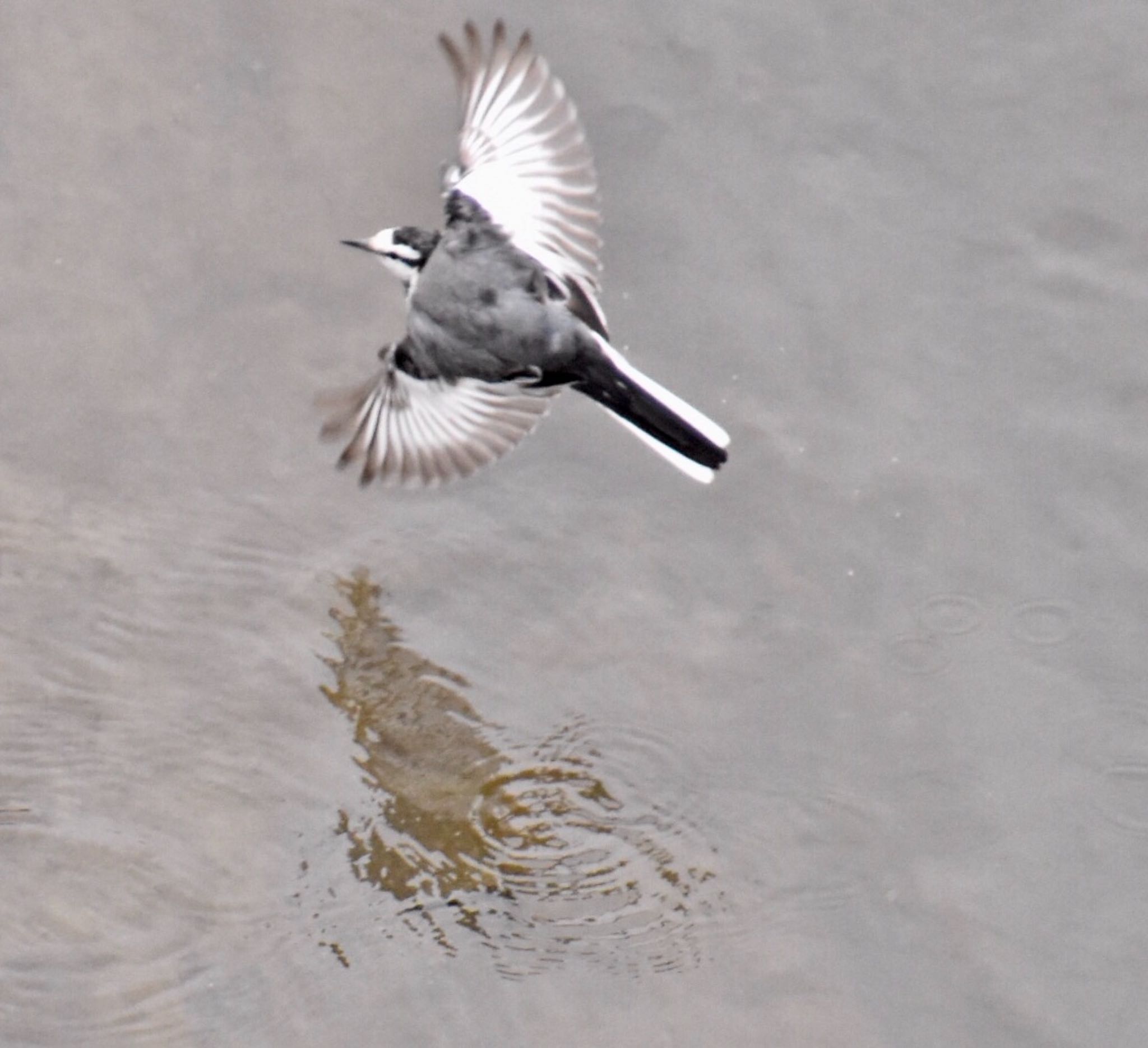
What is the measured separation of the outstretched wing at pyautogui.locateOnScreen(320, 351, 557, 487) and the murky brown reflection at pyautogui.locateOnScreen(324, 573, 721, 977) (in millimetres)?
731

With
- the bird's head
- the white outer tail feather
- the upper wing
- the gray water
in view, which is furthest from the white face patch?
the white outer tail feather

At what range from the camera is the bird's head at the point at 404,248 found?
6531 millimetres

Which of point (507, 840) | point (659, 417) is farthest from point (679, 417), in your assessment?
point (507, 840)

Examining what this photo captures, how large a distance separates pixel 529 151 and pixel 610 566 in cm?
155

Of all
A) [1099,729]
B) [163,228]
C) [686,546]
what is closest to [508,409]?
[686,546]

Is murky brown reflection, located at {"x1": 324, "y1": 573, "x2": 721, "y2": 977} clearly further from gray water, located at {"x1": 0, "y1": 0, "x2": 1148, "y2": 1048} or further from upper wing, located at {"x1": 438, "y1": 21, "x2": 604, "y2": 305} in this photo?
upper wing, located at {"x1": 438, "y1": 21, "x2": 604, "y2": 305}

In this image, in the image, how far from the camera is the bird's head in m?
6.53

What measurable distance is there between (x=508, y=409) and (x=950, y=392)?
1.64m

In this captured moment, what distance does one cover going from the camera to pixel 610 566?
6504mm

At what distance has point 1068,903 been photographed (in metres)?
5.47

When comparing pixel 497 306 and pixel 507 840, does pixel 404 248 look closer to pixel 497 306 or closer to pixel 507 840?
pixel 497 306

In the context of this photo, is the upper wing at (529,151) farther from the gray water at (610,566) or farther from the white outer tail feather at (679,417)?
the gray water at (610,566)

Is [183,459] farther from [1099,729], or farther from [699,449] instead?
[1099,729]

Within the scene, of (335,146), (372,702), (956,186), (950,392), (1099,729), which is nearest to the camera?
(1099,729)
